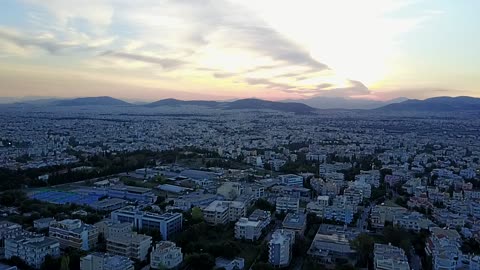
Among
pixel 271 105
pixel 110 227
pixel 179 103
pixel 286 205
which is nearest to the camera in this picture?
pixel 110 227

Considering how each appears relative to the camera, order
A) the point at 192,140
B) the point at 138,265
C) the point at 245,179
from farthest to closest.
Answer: the point at 192,140
the point at 245,179
the point at 138,265

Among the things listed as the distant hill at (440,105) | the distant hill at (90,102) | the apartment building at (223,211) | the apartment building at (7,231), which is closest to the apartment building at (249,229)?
the apartment building at (223,211)

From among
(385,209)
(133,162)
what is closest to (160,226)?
(385,209)

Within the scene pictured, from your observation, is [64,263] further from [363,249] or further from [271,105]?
[271,105]

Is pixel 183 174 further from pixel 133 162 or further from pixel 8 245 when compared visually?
pixel 8 245

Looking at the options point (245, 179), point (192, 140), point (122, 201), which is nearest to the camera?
point (122, 201)

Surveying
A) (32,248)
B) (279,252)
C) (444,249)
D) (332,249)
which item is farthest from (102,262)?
(444,249)

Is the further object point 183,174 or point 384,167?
point 384,167
